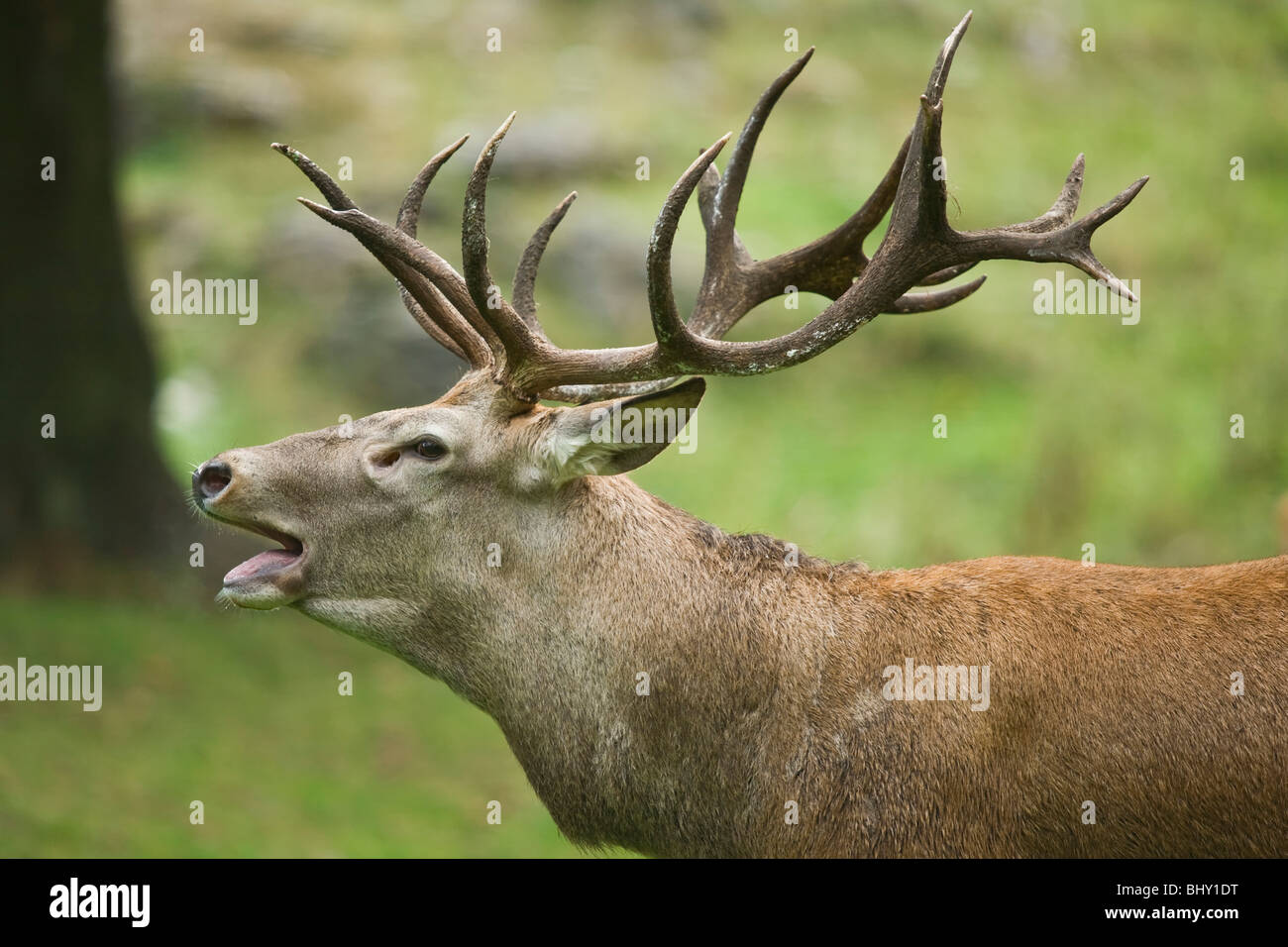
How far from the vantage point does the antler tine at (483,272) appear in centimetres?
480

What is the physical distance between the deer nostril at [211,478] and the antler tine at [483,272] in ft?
3.43

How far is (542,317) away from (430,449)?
9.04 metres

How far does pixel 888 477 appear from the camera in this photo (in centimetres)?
1230

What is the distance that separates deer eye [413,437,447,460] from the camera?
491 centimetres

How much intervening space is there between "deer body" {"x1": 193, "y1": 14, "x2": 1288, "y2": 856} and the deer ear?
1cm

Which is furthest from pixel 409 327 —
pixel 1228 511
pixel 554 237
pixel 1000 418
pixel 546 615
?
pixel 546 615

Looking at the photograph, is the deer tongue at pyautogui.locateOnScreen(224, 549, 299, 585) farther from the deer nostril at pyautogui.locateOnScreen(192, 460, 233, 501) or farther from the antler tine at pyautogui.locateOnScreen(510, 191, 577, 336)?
the antler tine at pyautogui.locateOnScreen(510, 191, 577, 336)

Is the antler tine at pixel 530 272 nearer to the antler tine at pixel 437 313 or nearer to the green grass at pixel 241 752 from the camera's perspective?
the antler tine at pixel 437 313

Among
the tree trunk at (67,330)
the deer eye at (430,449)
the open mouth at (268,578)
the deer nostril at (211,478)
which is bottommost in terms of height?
the open mouth at (268,578)

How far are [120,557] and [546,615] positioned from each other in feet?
23.5

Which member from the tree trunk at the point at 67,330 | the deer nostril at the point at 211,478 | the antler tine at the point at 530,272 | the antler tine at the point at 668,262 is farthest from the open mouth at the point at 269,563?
the tree trunk at the point at 67,330

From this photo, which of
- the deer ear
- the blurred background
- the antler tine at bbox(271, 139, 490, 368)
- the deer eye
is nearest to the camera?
the deer ear

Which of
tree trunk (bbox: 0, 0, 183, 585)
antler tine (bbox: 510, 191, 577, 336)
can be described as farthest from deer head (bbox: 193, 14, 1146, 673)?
tree trunk (bbox: 0, 0, 183, 585)

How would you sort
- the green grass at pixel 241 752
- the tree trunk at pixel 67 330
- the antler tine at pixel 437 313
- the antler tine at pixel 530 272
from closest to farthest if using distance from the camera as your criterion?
the antler tine at pixel 437 313 → the antler tine at pixel 530 272 → the green grass at pixel 241 752 → the tree trunk at pixel 67 330
